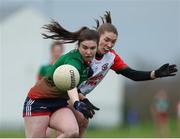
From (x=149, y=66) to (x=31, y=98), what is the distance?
42489 millimetres

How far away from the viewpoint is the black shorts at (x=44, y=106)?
35.2 ft

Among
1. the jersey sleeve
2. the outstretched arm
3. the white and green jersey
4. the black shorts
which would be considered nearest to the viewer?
the black shorts

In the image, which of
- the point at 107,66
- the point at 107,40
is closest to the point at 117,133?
the point at 107,66

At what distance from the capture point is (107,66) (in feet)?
37.0

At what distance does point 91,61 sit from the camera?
10.9 metres

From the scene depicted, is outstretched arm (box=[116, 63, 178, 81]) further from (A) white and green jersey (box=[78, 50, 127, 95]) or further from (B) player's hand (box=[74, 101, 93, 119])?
(B) player's hand (box=[74, 101, 93, 119])

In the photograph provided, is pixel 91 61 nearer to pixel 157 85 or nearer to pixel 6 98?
pixel 6 98

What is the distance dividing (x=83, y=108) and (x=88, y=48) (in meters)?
0.81

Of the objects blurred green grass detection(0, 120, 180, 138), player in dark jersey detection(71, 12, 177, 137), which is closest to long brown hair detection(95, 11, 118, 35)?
player in dark jersey detection(71, 12, 177, 137)

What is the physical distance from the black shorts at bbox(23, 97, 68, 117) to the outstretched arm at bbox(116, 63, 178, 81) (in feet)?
4.12

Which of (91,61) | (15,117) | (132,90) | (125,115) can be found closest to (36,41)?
(15,117)

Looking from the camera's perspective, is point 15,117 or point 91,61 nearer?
point 91,61

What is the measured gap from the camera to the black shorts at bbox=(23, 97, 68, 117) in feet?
35.2

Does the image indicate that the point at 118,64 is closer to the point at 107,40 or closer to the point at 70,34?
the point at 107,40
